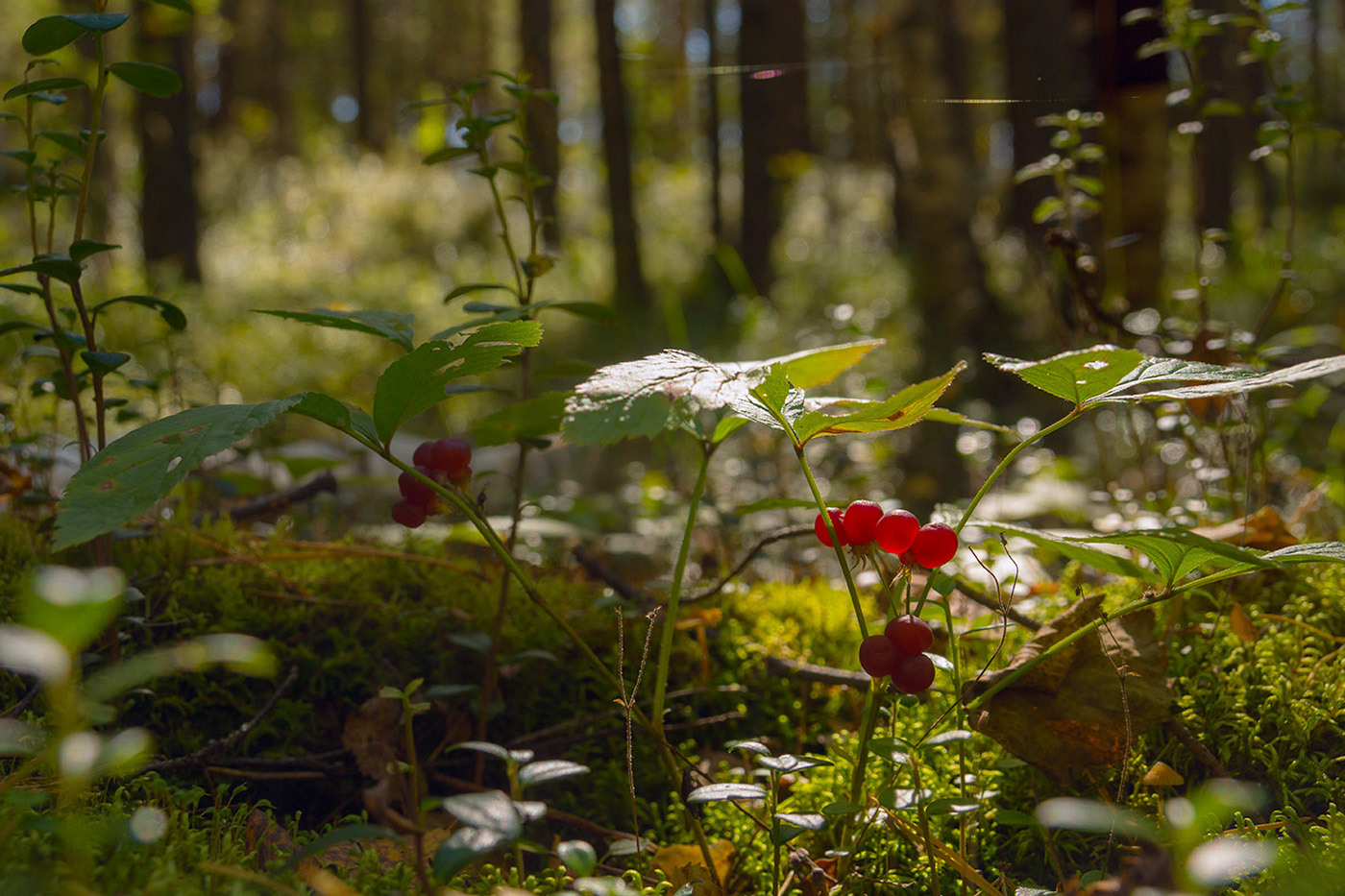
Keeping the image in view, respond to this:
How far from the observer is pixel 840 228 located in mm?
17469

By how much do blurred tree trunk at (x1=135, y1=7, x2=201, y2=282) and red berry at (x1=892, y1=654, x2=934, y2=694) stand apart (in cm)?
786

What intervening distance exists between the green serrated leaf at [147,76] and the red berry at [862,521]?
1263 mm

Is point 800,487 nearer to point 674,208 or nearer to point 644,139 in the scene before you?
point 674,208

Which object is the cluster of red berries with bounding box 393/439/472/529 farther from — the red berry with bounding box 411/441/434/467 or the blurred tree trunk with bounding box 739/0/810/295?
the blurred tree trunk with bounding box 739/0/810/295

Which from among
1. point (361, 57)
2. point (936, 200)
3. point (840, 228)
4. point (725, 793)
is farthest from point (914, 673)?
point (361, 57)

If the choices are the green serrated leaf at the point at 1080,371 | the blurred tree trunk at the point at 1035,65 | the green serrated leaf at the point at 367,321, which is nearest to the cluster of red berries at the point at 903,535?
the green serrated leaf at the point at 1080,371

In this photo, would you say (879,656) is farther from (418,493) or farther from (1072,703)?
(418,493)

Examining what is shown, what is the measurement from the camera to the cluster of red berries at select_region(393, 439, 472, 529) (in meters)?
1.39

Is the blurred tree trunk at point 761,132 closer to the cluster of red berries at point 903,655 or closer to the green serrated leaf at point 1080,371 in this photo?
the green serrated leaf at point 1080,371

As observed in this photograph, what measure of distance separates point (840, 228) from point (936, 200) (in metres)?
12.3

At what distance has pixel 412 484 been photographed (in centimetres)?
141

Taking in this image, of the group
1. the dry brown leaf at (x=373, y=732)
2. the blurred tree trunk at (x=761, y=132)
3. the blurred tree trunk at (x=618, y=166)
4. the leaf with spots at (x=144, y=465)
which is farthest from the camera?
the blurred tree trunk at (x=761, y=132)

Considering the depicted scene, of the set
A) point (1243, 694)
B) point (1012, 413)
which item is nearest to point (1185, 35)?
point (1243, 694)

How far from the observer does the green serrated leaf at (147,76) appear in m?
1.46
